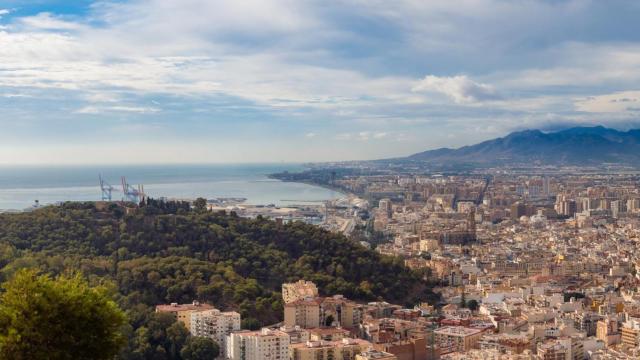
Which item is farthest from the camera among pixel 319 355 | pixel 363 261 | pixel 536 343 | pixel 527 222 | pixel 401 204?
pixel 401 204

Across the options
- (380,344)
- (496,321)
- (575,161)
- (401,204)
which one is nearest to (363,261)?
(496,321)

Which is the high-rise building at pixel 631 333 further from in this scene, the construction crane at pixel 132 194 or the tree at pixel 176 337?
the construction crane at pixel 132 194

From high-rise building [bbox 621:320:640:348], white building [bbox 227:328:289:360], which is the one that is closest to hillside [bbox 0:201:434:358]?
white building [bbox 227:328:289:360]

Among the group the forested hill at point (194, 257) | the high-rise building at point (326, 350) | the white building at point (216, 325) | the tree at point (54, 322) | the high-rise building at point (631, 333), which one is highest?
the tree at point (54, 322)

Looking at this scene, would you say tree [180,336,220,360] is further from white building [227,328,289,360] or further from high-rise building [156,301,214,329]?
high-rise building [156,301,214,329]

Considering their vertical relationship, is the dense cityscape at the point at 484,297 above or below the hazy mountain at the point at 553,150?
below

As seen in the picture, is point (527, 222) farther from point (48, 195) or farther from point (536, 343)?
point (48, 195)

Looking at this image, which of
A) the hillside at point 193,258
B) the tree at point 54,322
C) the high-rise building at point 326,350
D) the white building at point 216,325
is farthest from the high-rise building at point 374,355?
the tree at point 54,322
